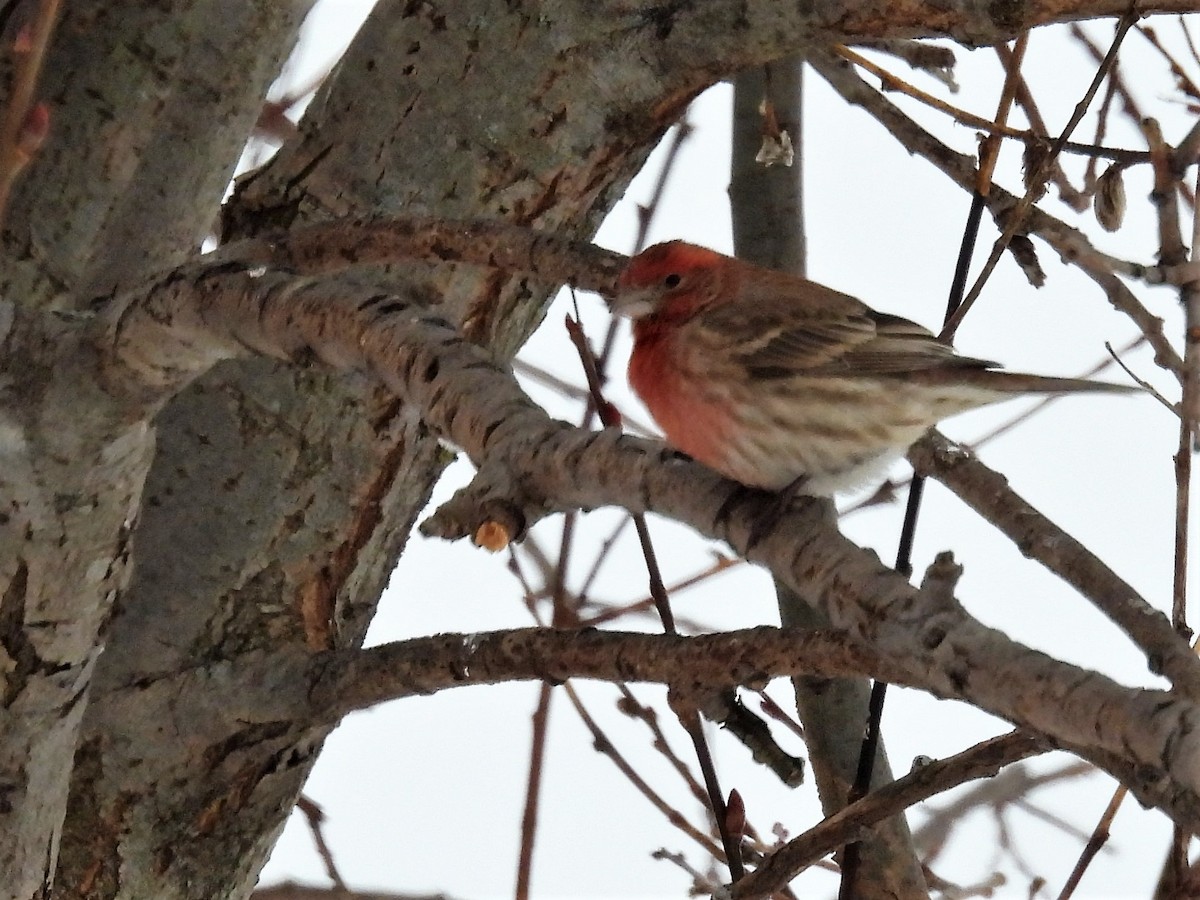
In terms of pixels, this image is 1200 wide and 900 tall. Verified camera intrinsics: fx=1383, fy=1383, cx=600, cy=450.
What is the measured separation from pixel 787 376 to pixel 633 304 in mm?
335

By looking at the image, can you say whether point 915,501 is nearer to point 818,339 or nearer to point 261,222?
point 818,339

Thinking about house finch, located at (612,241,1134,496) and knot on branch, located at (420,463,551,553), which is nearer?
knot on branch, located at (420,463,551,553)

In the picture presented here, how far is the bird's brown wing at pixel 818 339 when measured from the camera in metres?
2.64


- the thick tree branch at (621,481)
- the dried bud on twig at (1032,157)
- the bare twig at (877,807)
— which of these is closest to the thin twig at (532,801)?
the bare twig at (877,807)

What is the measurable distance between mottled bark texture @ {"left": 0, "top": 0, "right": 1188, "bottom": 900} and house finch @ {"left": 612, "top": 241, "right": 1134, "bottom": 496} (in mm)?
359

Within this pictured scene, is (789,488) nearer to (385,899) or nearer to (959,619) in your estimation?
(959,619)

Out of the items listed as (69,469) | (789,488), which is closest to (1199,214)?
(789,488)

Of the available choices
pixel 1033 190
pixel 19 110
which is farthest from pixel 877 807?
pixel 19 110

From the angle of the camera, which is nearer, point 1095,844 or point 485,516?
point 485,516

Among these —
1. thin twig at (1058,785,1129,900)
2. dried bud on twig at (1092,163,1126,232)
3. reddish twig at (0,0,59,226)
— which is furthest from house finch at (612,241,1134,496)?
reddish twig at (0,0,59,226)

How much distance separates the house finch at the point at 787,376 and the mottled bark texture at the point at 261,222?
0.36m

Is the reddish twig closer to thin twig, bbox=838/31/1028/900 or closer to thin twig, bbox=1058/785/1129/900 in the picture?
thin twig, bbox=838/31/1028/900

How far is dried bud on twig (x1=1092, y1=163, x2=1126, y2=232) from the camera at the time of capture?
90.6 inches

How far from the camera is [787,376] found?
8.61 ft
